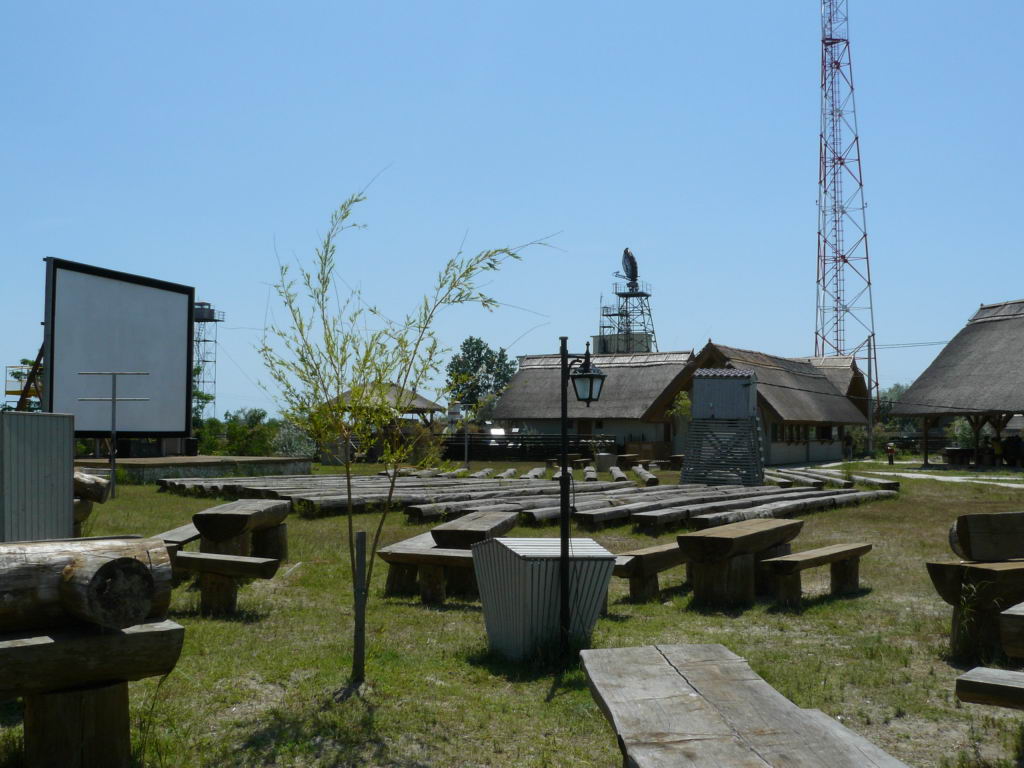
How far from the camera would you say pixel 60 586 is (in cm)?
352

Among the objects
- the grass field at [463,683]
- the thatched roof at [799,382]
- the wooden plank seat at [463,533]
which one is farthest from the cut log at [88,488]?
the thatched roof at [799,382]

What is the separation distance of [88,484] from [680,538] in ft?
22.1

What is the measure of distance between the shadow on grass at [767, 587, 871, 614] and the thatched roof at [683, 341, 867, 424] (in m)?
23.8

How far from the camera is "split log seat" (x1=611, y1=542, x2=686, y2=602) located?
7.98 metres

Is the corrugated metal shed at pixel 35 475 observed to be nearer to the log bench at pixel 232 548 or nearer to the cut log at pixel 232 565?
the log bench at pixel 232 548

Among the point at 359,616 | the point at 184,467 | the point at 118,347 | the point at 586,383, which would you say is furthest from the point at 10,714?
the point at 184,467

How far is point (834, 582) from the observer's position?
878 cm

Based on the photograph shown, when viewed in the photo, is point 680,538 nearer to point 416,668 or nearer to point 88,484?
point 416,668

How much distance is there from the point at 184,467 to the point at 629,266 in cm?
4006

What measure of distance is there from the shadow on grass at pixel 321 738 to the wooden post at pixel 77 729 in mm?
574

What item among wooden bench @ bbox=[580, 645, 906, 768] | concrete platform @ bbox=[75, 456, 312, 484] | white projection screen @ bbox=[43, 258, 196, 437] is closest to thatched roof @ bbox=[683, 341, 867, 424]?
concrete platform @ bbox=[75, 456, 312, 484]

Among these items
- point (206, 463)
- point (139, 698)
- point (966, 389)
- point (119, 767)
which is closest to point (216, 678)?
point (139, 698)

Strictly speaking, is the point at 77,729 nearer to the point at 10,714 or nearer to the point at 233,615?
the point at 10,714

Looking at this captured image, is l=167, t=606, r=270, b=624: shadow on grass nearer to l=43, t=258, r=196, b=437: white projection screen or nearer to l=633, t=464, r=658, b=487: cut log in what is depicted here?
l=43, t=258, r=196, b=437: white projection screen
